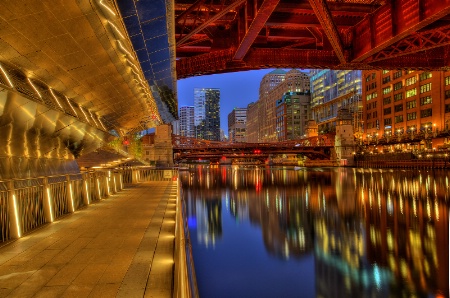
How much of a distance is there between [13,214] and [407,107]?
10719cm

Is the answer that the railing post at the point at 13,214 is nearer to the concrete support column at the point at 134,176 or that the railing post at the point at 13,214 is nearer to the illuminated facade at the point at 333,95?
the concrete support column at the point at 134,176

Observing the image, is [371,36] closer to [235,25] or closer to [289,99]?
[235,25]

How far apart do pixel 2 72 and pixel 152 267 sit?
6994mm

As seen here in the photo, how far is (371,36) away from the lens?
2277 cm

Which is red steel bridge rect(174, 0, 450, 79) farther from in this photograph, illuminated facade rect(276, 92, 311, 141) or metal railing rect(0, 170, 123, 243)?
illuminated facade rect(276, 92, 311, 141)

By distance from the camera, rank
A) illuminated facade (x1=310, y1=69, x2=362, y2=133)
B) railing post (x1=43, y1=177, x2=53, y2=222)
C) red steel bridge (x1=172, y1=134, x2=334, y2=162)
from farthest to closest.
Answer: illuminated facade (x1=310, y1=69, x2=362, y2=133) < red steel bridge (x1=172, y1=134, x2=334, y2=162) < railing post (x1=43, y1=177, x2=53, y2=222)

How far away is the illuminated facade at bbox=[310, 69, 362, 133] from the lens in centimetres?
13888

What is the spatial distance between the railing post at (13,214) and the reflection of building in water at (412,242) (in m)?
9.80

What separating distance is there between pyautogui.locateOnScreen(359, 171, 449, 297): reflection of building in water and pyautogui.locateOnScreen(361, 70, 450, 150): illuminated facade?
2655 inches

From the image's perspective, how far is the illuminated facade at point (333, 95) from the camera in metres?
139

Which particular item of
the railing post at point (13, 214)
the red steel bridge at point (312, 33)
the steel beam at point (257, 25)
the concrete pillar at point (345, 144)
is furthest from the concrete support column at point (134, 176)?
the concrete pillar at point (345, 144)

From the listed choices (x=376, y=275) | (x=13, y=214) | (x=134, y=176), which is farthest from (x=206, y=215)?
(x=13, y=214)

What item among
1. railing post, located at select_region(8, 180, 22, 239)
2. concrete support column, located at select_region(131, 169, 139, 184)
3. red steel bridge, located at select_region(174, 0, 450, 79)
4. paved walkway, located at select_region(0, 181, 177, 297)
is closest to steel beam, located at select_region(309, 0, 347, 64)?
red steel bridge, located at select_region(174, 0, 450, 79)

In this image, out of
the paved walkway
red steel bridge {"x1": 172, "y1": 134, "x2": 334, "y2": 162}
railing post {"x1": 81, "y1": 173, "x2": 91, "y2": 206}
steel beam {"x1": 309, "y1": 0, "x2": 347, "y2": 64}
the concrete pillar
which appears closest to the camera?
the paved walkway
